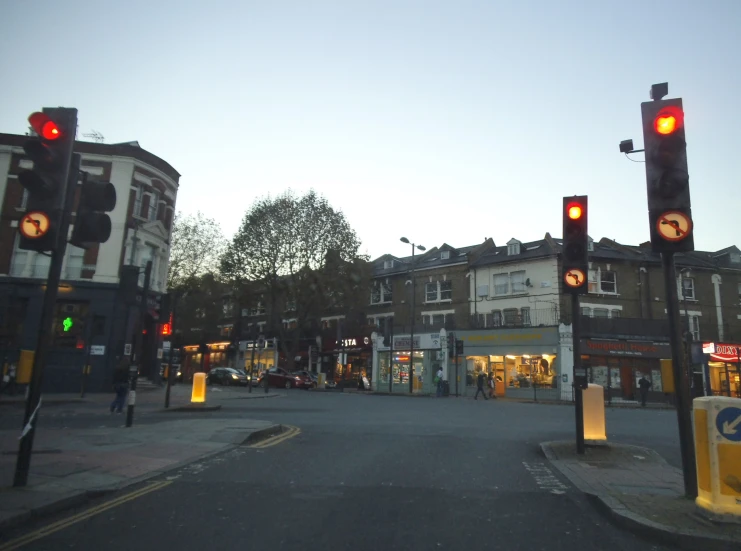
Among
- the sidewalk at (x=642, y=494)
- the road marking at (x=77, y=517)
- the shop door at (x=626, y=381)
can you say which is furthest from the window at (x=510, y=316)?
Answer: the road marking at (x=77, y=517)

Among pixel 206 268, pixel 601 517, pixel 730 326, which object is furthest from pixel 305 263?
pixel 601 517

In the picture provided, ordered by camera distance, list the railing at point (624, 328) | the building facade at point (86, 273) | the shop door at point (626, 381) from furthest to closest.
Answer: the railing at point (624, 328)
the shop door at point (626, 381)
the building facade at point (86, 273)

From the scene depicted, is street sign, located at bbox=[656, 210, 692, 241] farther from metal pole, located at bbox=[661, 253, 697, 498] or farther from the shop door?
the shop door

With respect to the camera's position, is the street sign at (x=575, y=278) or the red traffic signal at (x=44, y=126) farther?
the street sign at (x=575, y=278)

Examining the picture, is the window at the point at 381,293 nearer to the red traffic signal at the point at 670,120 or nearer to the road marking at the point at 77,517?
the road marking at the point at 77,517

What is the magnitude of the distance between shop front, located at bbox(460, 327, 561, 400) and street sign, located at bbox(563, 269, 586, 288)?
85.0 ft

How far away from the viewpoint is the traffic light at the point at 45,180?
6.38m

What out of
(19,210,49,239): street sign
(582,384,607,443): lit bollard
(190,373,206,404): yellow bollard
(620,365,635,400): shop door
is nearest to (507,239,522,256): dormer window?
(620,365,635,400): shop door

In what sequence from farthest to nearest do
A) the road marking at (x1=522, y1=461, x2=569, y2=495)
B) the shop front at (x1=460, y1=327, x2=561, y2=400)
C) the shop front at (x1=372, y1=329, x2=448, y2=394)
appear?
the shop front at (x1=372, y1=329, x2=448, y2=394), the shop front at (x1=460, y1=327, x2=561, y2=400), the road marking at (x1=522, y1=461, x2=569, y2=495)

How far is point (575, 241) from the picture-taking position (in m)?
9.68

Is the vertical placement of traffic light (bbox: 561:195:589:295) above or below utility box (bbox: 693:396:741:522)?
above

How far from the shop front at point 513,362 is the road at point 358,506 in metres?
26.0

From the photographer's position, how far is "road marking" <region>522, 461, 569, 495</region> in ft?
23.3

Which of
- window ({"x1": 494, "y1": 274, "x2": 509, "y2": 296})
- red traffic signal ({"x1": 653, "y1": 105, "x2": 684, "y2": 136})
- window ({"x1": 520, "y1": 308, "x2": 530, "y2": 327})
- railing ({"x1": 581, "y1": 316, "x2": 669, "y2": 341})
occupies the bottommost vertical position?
red traffic signal ({"x1": 653, "y1": 105, "x2": 684, "y2": 136})
